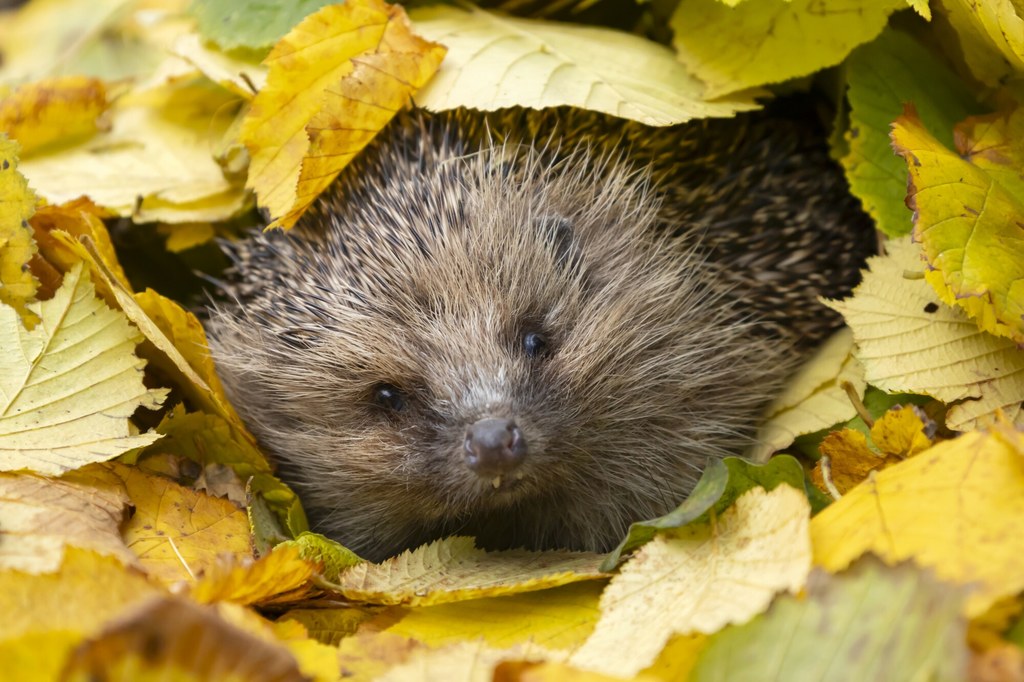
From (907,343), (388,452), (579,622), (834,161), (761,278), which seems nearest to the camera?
(579,622)

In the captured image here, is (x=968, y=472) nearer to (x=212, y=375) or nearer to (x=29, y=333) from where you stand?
(x=212, y=375)

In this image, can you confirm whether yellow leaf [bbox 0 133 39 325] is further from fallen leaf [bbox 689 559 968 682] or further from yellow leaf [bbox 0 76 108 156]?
fallen leaf [bbox 689 559 968 682]

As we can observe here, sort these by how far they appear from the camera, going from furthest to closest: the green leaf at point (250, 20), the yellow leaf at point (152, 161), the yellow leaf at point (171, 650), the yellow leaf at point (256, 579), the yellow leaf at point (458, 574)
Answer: the yellow leaf at point (152, 161) → the green leaf at point (250, 20) → the yellow leaf at point (458, 574) → the yellow leaf at point (256, 579) → the yellow leaf at point (171, 650)

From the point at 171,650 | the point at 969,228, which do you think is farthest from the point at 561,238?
the point at 171,650

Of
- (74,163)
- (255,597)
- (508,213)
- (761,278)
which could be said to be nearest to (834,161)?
(761,278)

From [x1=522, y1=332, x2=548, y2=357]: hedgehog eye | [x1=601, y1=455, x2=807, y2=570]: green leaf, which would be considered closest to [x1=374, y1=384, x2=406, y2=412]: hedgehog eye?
[x1=522, y1=332, x2=548, y2=357]: hedgehog eye

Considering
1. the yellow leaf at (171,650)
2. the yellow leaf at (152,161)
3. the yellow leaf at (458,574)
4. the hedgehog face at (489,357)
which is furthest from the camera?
the yellow leaf at (152,161)

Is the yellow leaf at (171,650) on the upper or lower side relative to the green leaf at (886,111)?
lower

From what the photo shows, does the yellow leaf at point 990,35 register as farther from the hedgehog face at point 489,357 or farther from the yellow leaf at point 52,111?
the yellow leaf at point 52,111

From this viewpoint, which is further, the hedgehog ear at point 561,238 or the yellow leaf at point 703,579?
the hedgehog ear at point 561,238

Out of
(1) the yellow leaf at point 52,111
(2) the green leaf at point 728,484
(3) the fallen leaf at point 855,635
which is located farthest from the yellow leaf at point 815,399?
(1) the yellow leaf at point 52,111
